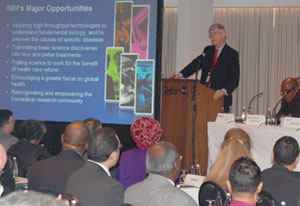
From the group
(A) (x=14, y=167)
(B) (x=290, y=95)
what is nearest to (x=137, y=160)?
(A) (x=14, y=167)

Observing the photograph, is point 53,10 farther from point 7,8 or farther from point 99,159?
point 99,159

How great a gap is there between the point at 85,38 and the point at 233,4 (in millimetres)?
4276

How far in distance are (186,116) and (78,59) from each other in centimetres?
219

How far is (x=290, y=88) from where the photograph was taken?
6.30m

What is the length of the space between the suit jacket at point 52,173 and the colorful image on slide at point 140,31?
383cm

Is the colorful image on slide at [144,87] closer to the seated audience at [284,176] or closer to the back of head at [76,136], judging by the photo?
the back of head at [76,136]

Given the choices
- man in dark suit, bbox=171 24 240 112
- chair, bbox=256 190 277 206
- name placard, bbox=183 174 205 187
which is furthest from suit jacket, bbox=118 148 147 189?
man in dark suit, bbox=171 24 240 112

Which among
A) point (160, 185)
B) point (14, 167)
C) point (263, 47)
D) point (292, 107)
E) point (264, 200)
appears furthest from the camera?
point (263, 47)

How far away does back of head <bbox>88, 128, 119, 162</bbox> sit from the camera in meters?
2.93

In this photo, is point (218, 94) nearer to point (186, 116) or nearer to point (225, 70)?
point (186, 116)

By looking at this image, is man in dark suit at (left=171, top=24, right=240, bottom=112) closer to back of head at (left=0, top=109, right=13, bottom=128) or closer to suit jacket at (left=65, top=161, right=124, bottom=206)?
back of head at (left=0, top=109, right=13, bottom=128)

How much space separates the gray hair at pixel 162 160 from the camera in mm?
2721

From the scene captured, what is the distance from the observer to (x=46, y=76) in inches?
291

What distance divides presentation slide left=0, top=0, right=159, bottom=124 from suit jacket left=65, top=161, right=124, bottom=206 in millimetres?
4266
